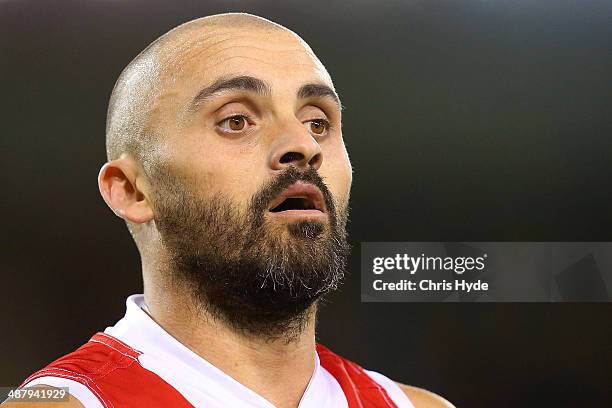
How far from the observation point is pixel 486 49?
194 centimetres

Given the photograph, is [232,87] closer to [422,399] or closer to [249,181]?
[249,181]

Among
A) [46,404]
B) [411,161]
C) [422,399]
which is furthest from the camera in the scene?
[411,161]

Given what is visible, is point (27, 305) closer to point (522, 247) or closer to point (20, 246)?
point (20, 246)

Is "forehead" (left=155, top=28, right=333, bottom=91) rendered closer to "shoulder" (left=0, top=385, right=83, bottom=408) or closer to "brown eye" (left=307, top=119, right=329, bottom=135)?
"brown eye" (left=307, top=119, right=329, bottom=135)

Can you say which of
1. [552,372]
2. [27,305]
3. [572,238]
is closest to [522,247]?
[572,238]

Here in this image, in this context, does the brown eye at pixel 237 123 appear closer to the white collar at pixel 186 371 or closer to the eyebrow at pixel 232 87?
the eyebrow at pixel 232 87

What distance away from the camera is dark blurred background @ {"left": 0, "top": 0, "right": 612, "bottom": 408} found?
1.84 metres

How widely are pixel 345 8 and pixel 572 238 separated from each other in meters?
0.80

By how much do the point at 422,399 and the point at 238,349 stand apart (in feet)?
1.58

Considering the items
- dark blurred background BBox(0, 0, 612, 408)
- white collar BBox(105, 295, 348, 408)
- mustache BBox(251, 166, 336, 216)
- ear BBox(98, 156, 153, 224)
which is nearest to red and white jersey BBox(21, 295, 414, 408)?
white collar BBox(105, 295, 348, 408)

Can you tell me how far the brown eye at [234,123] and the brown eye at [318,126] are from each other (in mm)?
120

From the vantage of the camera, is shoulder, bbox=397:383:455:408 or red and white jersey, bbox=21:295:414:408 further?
shoulder, bbox=397:383:455:408

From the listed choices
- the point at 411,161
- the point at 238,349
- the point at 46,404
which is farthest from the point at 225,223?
the point at 411,161

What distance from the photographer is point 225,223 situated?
1.18 m
